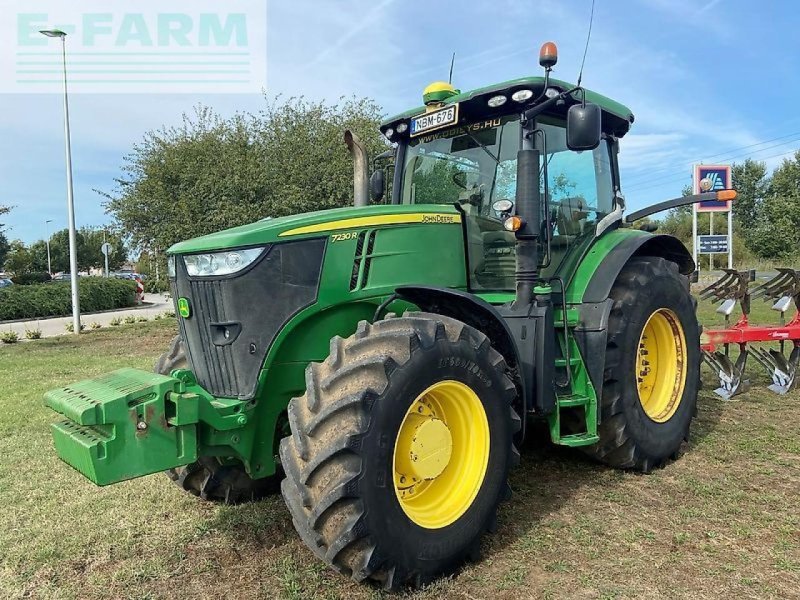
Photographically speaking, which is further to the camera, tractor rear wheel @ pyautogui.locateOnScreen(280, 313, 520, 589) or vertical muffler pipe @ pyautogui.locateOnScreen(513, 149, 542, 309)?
vertical muffler pipe @ pyautogui.locateOnScreen(513, 149, 542, 309)

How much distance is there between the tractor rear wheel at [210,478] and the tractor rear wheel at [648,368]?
93.4 inches

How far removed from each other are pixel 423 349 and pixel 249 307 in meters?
0.93

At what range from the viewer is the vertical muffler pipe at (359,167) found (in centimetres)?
487

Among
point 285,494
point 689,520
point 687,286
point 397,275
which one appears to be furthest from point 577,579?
point 687,286

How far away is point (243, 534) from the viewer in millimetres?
3688

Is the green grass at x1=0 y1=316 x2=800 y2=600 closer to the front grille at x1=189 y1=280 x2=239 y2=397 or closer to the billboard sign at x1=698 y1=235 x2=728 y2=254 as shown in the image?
the front grille at x1=189 y1=280 x2=239 y2=397

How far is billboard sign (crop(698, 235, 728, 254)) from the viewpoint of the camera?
2431 cm

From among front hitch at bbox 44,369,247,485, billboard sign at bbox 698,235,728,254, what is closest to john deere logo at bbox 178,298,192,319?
front hitch at bbox 44,369,247,485

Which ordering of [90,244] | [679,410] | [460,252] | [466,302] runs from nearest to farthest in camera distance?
[466,302] → [460,252] → [679,410] → [90,244]

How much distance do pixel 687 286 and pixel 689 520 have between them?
2.05 m

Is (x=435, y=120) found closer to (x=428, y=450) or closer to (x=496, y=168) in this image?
(x=496, y=168)

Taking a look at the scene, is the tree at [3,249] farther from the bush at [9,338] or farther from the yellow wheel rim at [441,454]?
the yellow wheel rim at [441,454]

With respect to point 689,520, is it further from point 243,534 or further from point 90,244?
point 90,244

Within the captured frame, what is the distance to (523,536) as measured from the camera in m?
3.54
